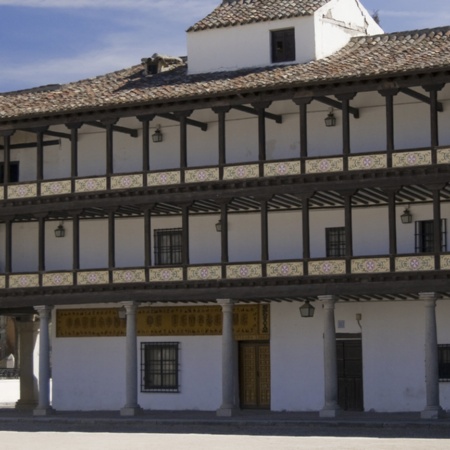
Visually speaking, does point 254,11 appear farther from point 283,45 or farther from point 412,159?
point 412,159

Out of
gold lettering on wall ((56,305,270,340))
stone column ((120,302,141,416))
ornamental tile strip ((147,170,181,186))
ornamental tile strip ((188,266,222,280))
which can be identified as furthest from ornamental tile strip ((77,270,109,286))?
ornamental tile strip ((147,170,181,186))

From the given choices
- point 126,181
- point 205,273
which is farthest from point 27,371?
point 205,273

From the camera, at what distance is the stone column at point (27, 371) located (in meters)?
53.5

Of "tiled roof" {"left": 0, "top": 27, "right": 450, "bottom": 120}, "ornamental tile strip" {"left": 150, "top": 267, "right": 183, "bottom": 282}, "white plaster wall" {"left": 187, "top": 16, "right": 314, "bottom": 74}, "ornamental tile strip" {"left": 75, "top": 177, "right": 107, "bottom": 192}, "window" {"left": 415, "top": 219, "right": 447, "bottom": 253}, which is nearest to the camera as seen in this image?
"tiled roof" {"left": 0, "top": 27, "right": 450, "bottom": 120}

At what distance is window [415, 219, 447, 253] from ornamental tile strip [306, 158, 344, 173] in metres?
3.63

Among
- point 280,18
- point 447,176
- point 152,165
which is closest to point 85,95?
point 152,165

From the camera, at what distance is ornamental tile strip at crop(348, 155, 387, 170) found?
42.4 m

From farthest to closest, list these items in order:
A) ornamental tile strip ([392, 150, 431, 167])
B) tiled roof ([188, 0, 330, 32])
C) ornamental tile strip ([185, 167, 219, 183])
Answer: tiled roof ([188, 0, 330, 32]) → ornamental tile strip ([185, 167, 219, 183]) → ornamental tile strip ([392, 150, 431, 167])

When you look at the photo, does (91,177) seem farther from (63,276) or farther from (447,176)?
(447,176)

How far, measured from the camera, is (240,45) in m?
49.4

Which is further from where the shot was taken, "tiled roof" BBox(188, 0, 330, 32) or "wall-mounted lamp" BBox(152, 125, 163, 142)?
"tiled roof" BBox(188, 0, 330, 32)

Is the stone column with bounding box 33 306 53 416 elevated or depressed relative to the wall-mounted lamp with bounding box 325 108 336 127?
depressed

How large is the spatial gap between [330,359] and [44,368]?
9.65 metres

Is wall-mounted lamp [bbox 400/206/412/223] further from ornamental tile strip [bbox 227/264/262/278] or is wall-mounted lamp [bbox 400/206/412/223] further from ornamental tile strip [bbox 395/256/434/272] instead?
ornamental tile strip [bbox 227/264/262/278]
